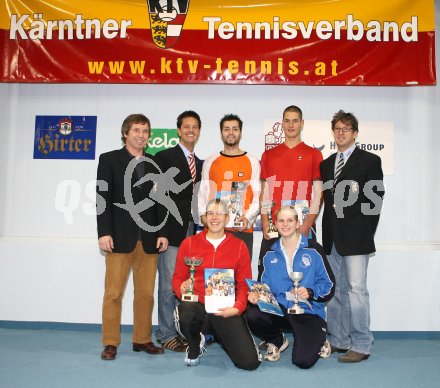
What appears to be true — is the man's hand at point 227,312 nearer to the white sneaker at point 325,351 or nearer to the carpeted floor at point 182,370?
the carpeted floor at point 182,370

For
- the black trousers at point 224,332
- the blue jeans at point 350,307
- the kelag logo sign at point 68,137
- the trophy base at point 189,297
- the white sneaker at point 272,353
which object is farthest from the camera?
the kelag logo sign at point 68,137

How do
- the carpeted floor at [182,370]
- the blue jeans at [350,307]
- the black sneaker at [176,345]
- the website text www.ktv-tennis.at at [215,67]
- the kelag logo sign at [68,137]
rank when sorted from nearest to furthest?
1. the carpeted floor at [182,370]
2. the blue jeans at [350,307]
3. the black sneaker at [176,345]
4. the website text www.ktv-tennis.at at [215,67]
5. the kelag logo sign at [68,137]

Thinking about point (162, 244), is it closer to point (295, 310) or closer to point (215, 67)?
point (295, 310)

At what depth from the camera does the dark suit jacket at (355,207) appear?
143 inches

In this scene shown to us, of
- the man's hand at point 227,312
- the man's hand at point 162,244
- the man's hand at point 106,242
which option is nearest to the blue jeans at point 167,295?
the man's hand at point 162,244

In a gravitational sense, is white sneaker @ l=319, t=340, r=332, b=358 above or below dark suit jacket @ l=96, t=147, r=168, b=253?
below

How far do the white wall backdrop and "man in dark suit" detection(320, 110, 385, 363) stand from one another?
1.02 m

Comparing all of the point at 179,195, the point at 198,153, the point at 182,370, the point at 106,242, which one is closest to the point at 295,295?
the point at 182,370

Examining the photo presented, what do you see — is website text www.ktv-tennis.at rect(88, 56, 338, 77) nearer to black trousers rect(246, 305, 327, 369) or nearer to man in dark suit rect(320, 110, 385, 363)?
man in dark suit rect(320, 110, 385, 363)

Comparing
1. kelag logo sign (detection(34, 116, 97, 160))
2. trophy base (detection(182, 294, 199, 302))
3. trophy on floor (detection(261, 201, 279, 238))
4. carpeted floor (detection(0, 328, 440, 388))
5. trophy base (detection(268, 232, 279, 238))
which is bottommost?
carpeted floor (detection(0, 328, 440, 388))

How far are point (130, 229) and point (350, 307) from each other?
1.85 m

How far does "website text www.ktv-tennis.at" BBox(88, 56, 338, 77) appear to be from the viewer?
181 inches

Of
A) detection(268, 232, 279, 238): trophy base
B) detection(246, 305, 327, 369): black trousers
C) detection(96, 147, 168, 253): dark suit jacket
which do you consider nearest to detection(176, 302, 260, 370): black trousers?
detection(246, 305, 327, 369): black trousers

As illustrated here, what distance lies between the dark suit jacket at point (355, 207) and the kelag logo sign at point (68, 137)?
2641mm
